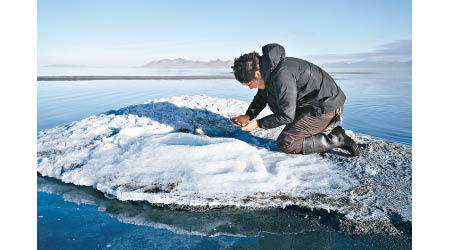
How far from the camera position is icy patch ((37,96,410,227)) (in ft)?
6.90

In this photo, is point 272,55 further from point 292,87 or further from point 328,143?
point 328,143

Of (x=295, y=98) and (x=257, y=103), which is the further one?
(x=257, y=103)

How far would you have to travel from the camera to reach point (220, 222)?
1.89m

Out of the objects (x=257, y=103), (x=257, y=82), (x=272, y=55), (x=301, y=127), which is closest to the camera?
(x=272, y=55)

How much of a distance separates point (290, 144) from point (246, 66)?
890mm

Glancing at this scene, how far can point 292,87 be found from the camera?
2.42 metres

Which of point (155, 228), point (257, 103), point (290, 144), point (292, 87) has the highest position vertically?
point (292, 87)

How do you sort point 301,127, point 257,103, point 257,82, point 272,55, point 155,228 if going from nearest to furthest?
point 155,228, point 272,55, point 257,82, point 301,127, point 257,103

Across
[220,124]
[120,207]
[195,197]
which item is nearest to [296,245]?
[195,197]

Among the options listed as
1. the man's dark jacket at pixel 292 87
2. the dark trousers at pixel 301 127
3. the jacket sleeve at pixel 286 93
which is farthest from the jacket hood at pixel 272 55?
the dark trousers at pixel 301 127

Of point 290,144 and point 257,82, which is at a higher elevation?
point 257,82

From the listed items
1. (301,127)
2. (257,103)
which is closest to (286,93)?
(301,127)

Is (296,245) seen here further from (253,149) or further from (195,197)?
(253,149)

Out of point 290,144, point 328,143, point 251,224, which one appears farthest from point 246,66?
point 251,224
